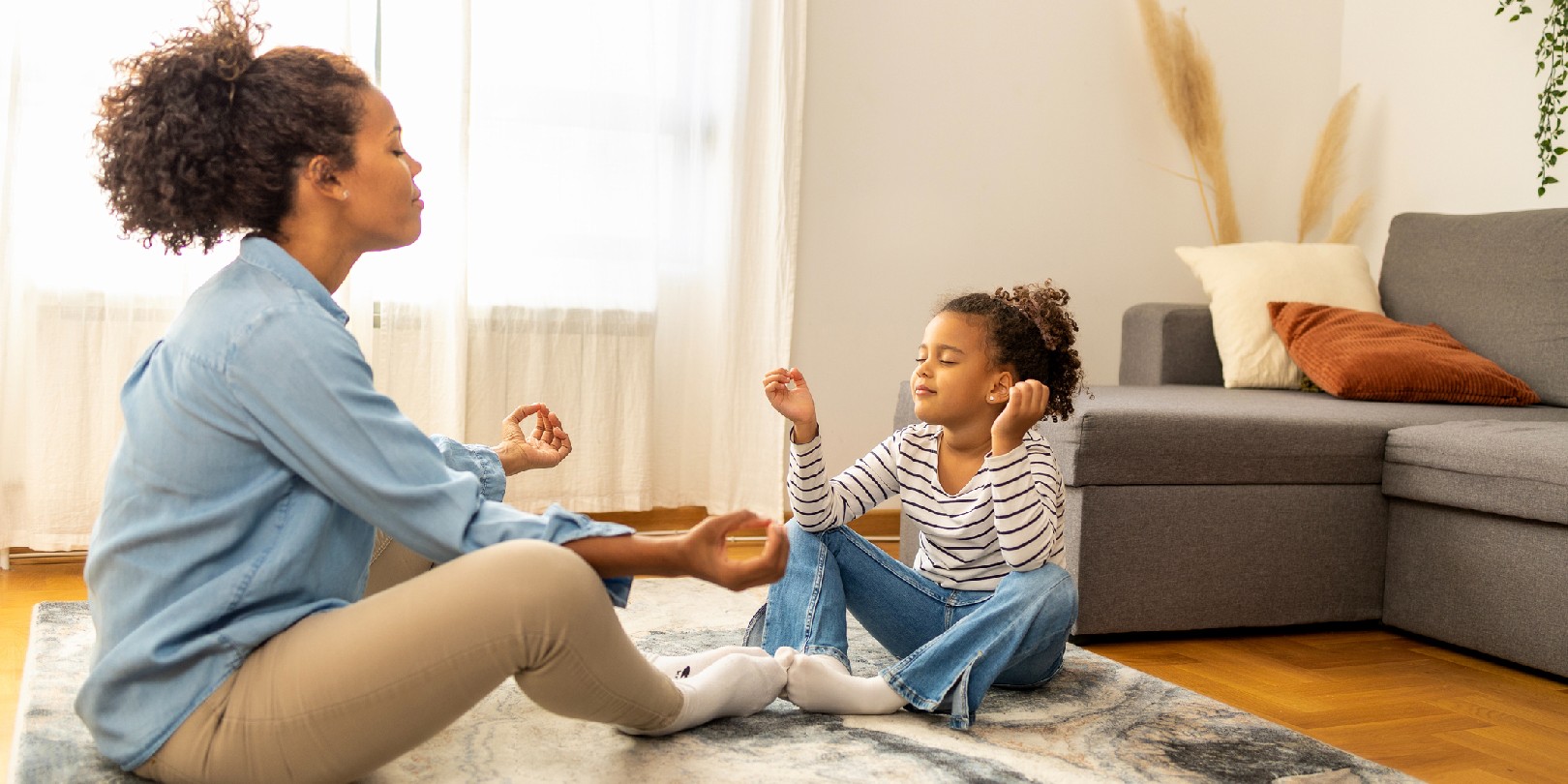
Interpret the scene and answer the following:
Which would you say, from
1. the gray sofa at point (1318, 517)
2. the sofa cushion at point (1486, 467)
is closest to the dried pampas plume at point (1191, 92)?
the gray sofa at point (1318, 517)

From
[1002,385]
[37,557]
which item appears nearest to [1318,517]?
[1002,385]

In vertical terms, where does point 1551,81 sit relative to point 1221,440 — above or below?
above

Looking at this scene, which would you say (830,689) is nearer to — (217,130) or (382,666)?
(382,666)

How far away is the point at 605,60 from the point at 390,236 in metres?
1.84

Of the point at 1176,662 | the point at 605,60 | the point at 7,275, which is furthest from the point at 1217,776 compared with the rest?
the point at 7,275

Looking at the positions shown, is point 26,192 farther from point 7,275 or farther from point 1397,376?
point 1397,376

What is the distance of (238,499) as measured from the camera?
1.19 metres

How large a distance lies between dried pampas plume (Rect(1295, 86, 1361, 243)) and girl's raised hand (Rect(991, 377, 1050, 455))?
8.17 feet

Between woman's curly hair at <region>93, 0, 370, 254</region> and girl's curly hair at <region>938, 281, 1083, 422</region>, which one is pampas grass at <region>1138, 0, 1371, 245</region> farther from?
woman's curly hair at <region>93, 0, 370, 254</region>

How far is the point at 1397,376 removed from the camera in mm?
2801

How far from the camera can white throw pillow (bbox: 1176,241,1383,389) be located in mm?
3051

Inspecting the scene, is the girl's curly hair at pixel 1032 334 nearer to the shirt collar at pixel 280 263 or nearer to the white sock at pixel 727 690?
the white sock at pixel 727 690

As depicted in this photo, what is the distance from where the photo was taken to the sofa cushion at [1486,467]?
214 cm

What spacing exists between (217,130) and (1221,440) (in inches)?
69.9
